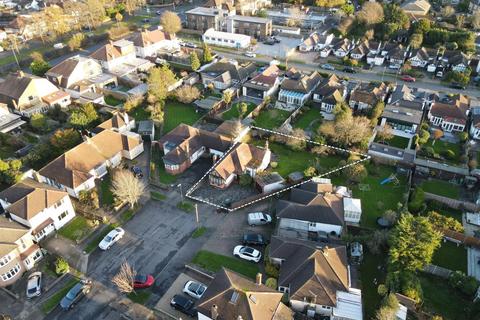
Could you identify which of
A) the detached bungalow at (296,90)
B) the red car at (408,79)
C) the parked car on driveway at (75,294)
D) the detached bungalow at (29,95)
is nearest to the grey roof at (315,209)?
the parked car on driveway at (75,294)

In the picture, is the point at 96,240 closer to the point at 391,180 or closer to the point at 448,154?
the point at 391,180

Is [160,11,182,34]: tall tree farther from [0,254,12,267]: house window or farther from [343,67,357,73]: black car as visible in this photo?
[0,254,12,267]: house window

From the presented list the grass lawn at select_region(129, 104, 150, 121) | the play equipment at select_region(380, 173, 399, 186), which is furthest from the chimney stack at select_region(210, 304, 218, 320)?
the grass lawn at select_region(129, 104, 150, 121)

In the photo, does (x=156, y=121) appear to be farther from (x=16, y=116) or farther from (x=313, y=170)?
(x=313, y=170)

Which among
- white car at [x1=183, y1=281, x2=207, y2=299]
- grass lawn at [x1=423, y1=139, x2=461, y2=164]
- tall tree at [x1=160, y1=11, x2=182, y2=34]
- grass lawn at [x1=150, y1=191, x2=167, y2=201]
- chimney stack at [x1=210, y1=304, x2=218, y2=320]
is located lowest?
white car at [x1=183, y1=281, x2=207, y2=299]

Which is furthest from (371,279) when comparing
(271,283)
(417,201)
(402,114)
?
(402,114)

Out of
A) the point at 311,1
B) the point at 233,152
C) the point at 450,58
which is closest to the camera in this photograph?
the point at 233,152

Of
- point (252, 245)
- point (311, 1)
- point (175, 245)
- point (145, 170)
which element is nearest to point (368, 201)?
point (252, 245)
